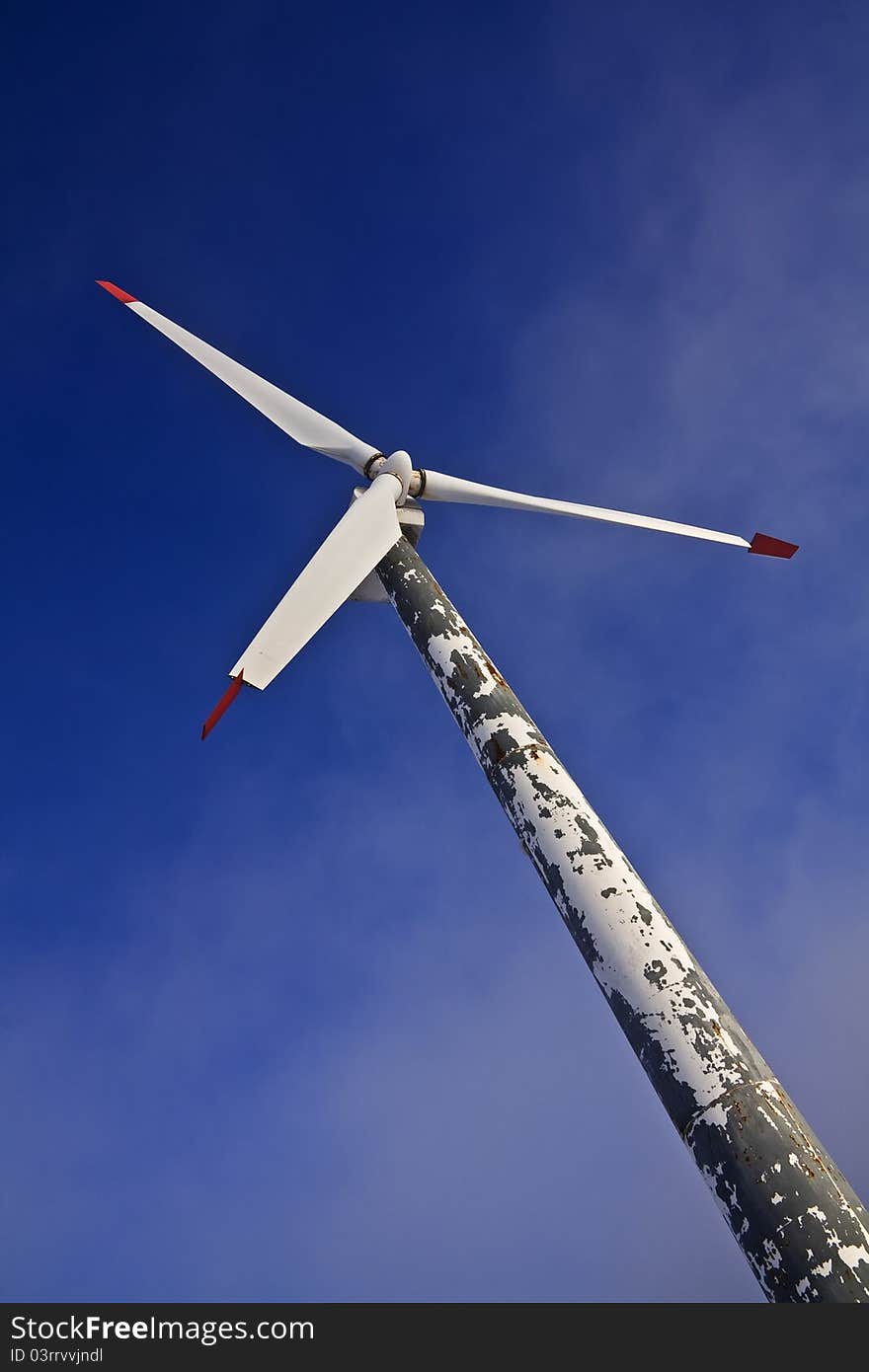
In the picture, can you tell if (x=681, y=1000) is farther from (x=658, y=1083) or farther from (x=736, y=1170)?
(x=736, y=1170)

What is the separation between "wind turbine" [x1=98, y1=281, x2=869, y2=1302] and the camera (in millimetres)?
6266

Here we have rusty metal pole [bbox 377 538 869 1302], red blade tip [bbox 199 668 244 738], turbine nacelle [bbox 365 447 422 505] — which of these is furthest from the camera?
turbine nacelle [bbox 365 447 422 505]

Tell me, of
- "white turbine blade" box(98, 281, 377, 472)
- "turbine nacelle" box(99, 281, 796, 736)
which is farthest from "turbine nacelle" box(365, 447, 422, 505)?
"white turbine blade" box(98, 281, 377, 472)

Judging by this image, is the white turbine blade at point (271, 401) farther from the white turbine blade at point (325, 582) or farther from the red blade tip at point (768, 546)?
the red blade tip at point (768, 546)

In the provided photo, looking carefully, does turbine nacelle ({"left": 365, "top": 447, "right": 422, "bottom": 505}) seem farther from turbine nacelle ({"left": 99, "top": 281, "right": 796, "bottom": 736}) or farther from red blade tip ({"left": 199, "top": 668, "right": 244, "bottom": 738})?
red blade tip ({"left": 199, "top": 668, "right": 244, "bottom": 738})

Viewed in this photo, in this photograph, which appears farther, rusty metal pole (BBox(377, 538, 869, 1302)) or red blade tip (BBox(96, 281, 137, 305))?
red blade tip (BBox(96, 281, 137, 305))

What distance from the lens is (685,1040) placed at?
7.36 meters

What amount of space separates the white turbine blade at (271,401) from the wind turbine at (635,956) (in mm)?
4737

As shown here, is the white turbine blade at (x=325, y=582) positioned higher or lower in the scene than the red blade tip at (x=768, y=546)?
lower

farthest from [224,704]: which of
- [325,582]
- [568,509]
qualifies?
[568,509]

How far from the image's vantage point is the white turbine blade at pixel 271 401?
758 inches

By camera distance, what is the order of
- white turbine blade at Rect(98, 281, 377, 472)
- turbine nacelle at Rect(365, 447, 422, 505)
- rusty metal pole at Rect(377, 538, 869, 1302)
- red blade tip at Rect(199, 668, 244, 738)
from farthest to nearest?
white turbine blade at Rect(98, 281, 377, 472) < turbine nacelle at Rect(365, 447, 422, 505) < red blade tip at Rect(199, 668, 244, 738) < rusty metal pole at Rect(377, 538, 869, 1302)

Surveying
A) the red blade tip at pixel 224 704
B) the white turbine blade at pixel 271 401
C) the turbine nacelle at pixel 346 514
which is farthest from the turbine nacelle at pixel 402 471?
the red blade tip at pixel 224 704

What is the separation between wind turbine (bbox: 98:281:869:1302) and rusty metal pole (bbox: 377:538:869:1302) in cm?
1
